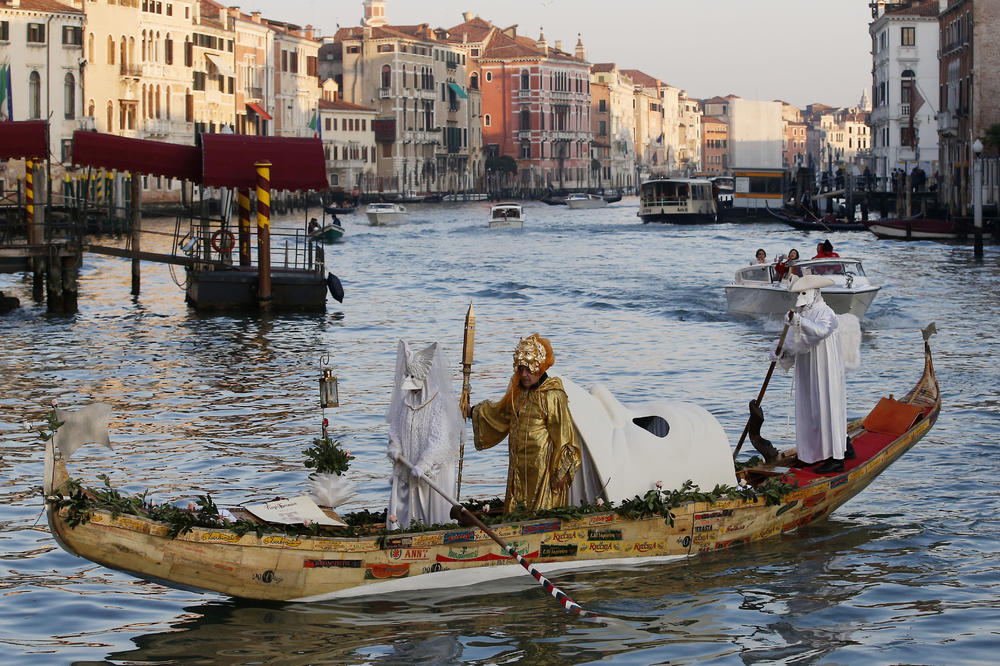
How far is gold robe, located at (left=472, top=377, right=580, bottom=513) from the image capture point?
789 cm

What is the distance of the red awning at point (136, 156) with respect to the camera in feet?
76.6

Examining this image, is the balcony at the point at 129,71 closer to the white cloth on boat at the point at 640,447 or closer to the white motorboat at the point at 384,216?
the white motorboat at the point at 384,216

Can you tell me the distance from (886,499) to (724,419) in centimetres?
352

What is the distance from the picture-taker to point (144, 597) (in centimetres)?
862

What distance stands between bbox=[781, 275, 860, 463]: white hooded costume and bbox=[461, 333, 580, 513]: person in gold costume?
2263 millimetres

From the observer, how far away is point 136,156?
23.5m

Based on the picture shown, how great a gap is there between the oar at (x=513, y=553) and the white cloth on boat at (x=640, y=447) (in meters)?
0.71

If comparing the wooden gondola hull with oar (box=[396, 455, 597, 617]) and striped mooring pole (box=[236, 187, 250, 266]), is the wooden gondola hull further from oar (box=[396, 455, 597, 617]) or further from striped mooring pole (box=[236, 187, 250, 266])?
striped mooring pole (box=[236, 187, 250, 266])

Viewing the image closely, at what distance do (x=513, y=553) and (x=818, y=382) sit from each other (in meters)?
2.83

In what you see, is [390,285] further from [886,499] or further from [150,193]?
[150,193]

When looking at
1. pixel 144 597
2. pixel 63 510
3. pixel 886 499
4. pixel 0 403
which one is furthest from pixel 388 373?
pixel 63 510

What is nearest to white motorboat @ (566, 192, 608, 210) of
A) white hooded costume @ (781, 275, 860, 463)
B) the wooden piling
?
the wooden piling

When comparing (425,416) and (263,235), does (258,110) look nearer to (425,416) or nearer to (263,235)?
(263,235)

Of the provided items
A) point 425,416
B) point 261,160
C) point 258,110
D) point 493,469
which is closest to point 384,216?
point 258,110
